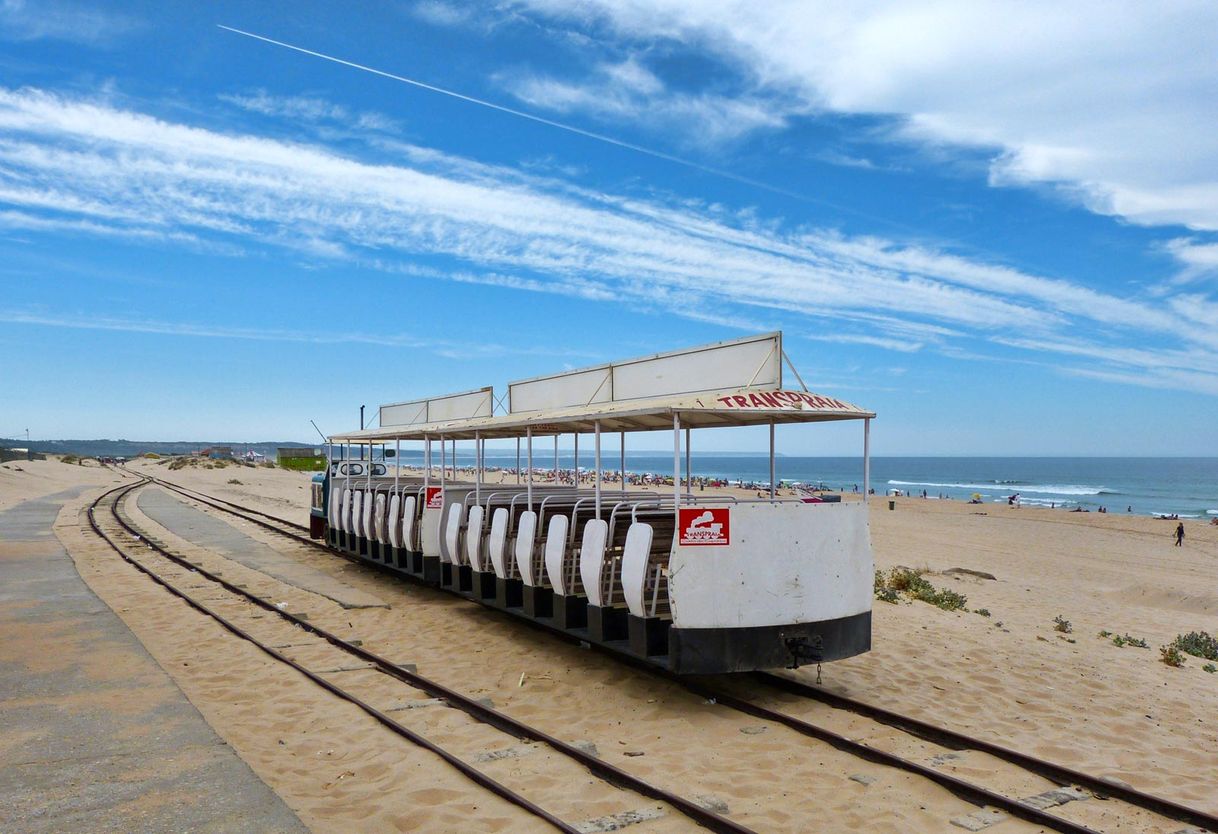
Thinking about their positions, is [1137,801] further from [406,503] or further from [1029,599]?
[1029,599]

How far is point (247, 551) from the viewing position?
19031 mm

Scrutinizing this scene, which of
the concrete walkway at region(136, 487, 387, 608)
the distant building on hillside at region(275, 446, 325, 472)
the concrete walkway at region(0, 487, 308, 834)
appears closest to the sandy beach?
the concrete walkway at region(0, 487, 308, 834)

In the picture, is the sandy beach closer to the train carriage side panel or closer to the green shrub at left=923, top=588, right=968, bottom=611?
the green shrub at left=923, top=588, right=968, bottom=611

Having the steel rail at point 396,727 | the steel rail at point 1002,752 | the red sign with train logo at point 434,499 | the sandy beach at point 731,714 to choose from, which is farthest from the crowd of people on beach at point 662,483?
the steel rail at point 396,727

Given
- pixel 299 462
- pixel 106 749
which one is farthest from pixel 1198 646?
pixel 299 462

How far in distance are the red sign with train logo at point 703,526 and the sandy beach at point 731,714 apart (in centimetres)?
155

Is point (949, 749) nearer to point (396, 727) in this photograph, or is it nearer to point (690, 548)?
point (690, 548)

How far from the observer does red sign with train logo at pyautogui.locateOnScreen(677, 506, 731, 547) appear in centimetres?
694

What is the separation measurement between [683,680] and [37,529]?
2223cm

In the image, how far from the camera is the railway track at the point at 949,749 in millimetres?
5340

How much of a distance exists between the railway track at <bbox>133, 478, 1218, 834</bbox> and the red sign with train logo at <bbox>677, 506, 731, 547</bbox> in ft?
5.29

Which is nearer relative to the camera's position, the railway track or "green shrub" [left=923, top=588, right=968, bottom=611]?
the railway track

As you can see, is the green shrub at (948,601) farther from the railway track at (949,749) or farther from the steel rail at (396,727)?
the steel rail at (396,727)

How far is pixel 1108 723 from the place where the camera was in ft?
24.5
